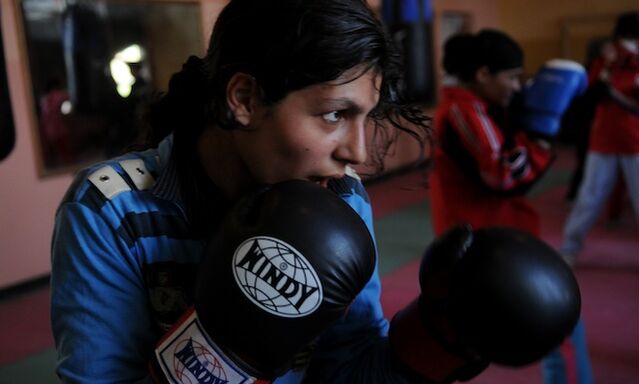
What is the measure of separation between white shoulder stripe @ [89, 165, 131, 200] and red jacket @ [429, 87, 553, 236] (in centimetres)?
126

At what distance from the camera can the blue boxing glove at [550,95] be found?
2062 millimetres

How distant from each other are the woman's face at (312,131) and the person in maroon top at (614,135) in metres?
2.61

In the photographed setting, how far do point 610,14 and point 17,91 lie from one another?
664 centimetres

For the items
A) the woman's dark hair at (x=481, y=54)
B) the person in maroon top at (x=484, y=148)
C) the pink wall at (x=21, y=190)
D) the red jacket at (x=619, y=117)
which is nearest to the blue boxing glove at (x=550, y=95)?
the person in maroon top at (x=484, y=148)

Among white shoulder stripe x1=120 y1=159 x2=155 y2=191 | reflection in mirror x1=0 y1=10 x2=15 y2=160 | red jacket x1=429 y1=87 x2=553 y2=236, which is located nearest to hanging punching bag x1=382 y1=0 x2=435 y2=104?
red jacket x1=429 y1=87 x2=553 y2=236

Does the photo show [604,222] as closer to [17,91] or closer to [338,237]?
[17,91]

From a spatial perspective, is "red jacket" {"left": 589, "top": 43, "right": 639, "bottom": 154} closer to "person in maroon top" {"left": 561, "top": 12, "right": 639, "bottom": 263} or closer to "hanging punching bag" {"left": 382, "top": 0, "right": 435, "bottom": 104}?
"person in maroon top" {"left": 561, "top": 12, "right": 639, "bottom": 263}

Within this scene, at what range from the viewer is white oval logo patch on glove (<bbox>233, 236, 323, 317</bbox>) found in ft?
2.30

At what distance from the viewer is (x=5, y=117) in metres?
2.51

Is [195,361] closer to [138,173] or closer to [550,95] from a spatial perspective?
[138,173]

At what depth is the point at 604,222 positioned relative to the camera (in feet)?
13.8

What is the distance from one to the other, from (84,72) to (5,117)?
1.03 meters

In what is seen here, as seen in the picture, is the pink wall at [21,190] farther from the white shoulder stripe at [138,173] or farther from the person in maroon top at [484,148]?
the white shoulder stripe at [138,173]

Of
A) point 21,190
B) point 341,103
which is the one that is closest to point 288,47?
point 341,103
